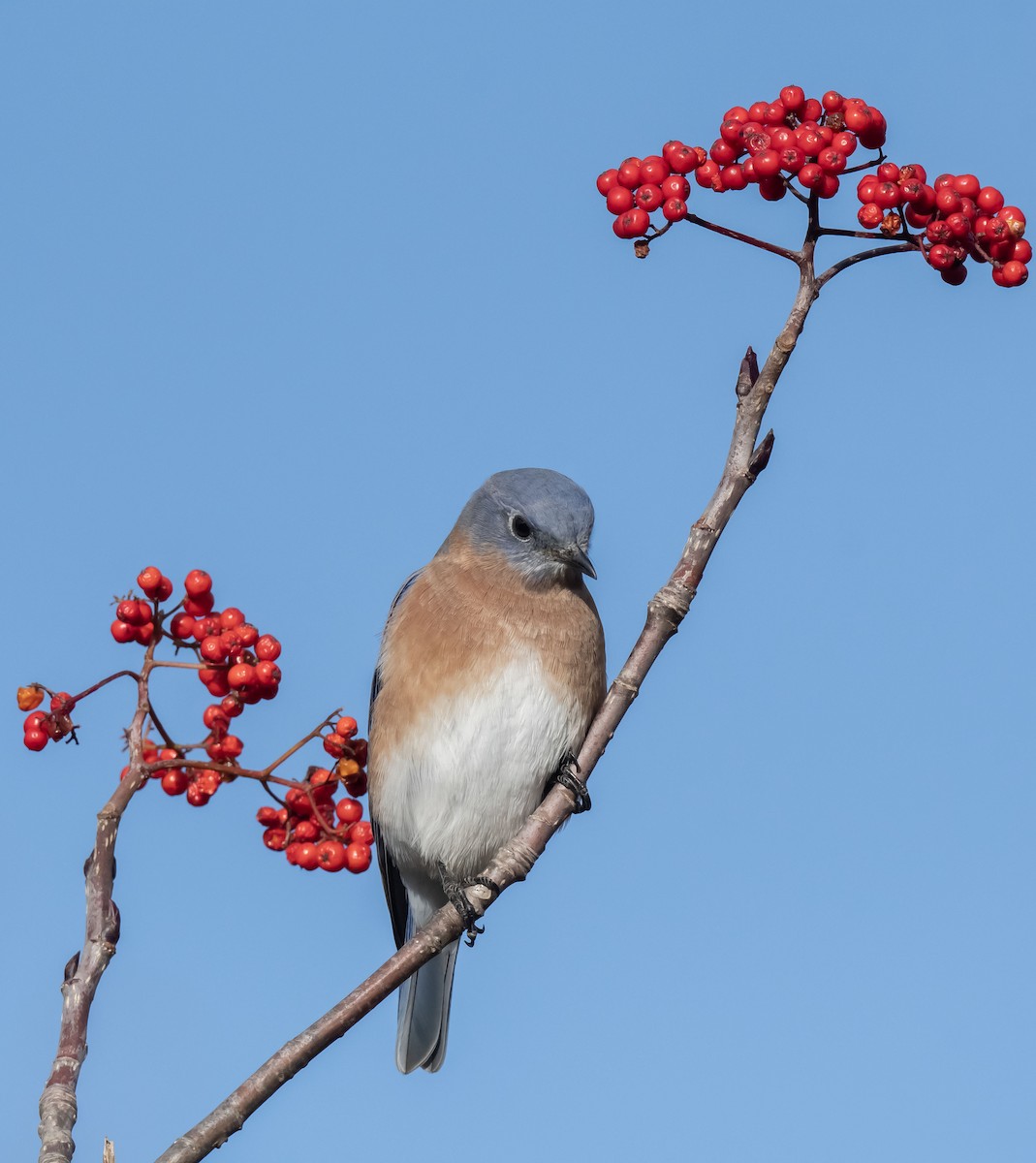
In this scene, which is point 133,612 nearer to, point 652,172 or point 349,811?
point 349,811

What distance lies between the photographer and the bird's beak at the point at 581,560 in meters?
5.35

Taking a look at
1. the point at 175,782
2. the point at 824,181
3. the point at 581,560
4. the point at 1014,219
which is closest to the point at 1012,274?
the point at 1014,219

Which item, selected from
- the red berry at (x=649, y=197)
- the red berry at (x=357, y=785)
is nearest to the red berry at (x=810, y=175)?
the red berry at (x=649, y=197)

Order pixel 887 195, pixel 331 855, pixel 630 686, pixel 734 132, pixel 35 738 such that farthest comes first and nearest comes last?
pixel 331 855 → pixel 630 686 → pixel 734 132 → pixel 887 195 → pixel 35 738

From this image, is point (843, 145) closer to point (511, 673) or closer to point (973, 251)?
point (973, 251)

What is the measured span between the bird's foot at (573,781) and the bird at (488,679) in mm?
13

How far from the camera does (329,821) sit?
14.7ft

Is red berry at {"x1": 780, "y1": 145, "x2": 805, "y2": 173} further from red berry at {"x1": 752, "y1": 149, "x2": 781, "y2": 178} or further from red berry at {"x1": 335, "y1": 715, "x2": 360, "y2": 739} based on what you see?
red berry at {"x1": 335, "y1": 715, "x2": 360, "y2": 739}

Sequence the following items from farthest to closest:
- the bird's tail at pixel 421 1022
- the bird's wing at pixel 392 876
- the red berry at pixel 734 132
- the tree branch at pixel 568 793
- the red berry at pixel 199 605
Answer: the bird's tail at pixel 421 1022 < the bird's wing at pixel 392 876 < the red berry at pixel 199 605 < the red berry at pixel 734 132 < the tree branch at pixel 568 793

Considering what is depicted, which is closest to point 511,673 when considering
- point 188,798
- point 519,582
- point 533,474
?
point 519,582

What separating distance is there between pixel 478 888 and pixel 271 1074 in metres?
1.16

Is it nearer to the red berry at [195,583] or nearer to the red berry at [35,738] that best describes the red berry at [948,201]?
the red berry at [195,583]

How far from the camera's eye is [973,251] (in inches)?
152

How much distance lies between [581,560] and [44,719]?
7.54ft
